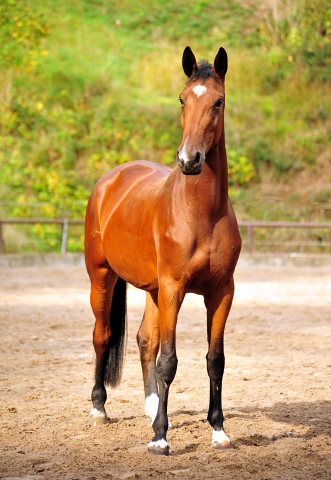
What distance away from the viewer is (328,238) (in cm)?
1482

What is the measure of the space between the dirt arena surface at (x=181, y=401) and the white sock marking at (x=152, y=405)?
89mm

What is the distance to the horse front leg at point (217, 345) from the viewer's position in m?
3.15

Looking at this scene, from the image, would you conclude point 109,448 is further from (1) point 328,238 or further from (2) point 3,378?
(1) point 328,238

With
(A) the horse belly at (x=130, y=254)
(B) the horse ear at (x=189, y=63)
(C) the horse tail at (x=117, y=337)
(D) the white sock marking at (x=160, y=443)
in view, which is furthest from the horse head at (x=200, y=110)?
(C) the horse tail at (x=117, y=337)

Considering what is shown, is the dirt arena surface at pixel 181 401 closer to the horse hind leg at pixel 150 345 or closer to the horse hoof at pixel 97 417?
the horse hoof at pixel 97 417

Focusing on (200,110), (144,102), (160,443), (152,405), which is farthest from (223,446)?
(144,102)

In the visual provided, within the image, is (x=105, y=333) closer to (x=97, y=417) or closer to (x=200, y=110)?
(x=97, y=417)

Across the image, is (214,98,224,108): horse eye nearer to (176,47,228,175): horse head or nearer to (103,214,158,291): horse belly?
(176,47,228,175): horse head

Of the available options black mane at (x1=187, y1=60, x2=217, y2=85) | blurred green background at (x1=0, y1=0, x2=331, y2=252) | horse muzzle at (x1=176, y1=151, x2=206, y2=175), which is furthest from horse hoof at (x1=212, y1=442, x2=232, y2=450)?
blurred green background at (x1=0, y1=0, x2=331, y2=252)

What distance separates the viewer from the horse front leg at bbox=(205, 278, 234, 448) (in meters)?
3.15

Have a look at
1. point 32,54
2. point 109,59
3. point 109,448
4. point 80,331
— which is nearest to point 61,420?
point 109,448

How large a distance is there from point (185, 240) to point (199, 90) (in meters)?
0.81

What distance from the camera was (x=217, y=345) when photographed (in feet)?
10.6

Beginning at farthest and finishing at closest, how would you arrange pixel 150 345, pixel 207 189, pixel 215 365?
pixel 150 345
pixel 215 365
pixel 207 189
